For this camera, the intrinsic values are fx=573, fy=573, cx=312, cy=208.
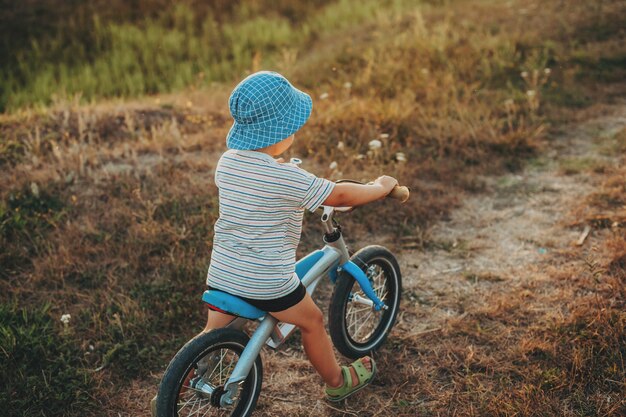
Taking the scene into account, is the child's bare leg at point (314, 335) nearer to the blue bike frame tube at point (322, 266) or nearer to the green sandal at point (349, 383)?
the green sandal at point (349, 383)

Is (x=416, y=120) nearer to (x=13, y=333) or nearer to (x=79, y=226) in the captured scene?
(x=79, y=226)

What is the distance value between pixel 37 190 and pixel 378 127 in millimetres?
3331

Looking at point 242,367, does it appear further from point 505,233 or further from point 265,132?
point 505,233

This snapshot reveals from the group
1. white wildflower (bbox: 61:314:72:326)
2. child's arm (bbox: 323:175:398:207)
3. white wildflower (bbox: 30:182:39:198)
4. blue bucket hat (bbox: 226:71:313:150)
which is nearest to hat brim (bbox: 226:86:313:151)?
blue bucket hat (bbox: 226:71:313:150)

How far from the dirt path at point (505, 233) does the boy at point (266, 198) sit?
1.48 m

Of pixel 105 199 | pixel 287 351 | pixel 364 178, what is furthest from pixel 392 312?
pixel 105 199

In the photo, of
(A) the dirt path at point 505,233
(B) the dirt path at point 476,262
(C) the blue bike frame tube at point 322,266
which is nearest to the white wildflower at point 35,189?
(B) the dirt path at point 476,262

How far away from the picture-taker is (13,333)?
362cm

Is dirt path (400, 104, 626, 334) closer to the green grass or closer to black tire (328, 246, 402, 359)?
black tire (328, 246, 402, 359)

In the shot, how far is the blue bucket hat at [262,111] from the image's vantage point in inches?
98.2

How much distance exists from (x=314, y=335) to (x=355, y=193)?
779 mm

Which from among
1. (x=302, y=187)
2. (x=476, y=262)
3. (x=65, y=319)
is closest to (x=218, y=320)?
(x=302, y=187)

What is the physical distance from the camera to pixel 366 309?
12.7 feet

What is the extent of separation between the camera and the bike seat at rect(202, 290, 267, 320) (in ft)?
8.82
